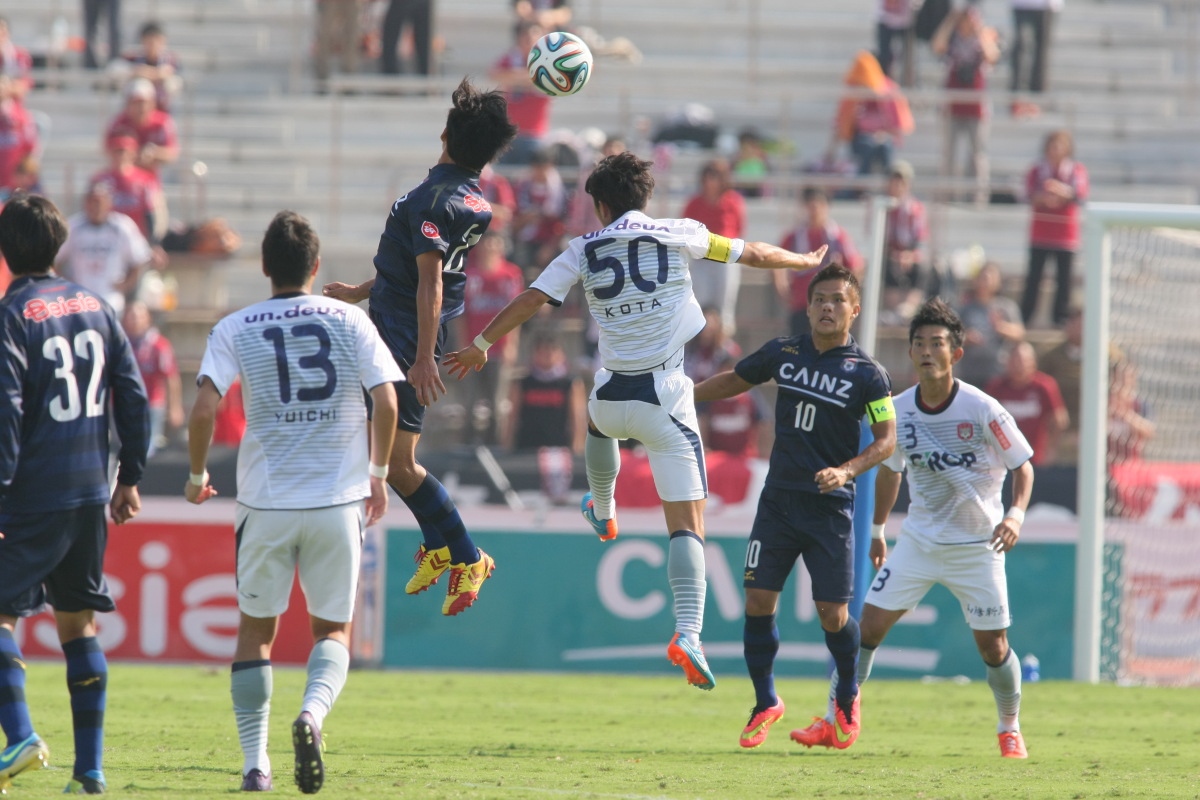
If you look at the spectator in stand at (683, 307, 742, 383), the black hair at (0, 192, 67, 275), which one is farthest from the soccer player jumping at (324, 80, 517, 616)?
the spectator in stand at (683, 307, 742, 383)

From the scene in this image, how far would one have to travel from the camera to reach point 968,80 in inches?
806

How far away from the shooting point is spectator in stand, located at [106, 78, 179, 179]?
1873 cm

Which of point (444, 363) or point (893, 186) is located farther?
point (893, 186)

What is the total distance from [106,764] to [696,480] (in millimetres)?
3312

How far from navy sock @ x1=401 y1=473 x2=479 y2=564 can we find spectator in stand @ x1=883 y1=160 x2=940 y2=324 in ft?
30.3

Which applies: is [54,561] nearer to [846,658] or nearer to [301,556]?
[301,556]

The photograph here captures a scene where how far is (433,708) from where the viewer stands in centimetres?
1112

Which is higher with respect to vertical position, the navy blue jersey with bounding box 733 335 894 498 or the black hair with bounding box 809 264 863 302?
the black hair with bounding box 809 264 863 302

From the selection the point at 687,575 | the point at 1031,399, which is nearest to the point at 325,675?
the point at 687,575

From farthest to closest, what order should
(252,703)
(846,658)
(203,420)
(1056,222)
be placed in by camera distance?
(1056,222) < (846,658) < (252,703) < (203,420)

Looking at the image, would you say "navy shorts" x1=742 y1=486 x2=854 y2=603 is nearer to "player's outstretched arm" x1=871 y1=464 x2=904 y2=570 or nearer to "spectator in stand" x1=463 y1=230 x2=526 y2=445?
"player's outstretched arm" x1=871 y1=464 x2=904 y2=570

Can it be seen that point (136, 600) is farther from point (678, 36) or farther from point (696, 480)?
point (678, 36)

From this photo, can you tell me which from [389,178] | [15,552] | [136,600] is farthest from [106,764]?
[389,178]

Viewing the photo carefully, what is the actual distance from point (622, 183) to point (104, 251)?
9.88m
